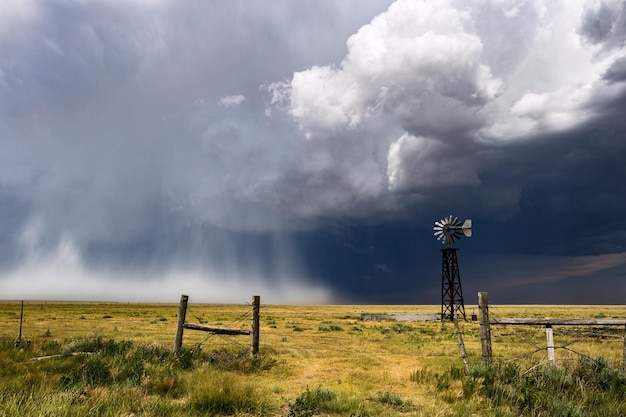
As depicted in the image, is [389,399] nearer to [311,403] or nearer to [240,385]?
[311,403]

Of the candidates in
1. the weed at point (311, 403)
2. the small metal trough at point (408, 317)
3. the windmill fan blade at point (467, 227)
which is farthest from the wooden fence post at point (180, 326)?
the small metal trough at point (408, 317)

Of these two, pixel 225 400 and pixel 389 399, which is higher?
pixel 225 400

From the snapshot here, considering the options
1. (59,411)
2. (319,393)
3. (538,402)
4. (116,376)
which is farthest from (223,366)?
(538,402)

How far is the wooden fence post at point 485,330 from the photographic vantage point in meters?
11.4

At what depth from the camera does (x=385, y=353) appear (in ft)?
59.5

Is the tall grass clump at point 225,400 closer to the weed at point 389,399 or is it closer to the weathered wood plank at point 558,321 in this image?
the weed at point 389,399

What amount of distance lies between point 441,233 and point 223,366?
3200cm

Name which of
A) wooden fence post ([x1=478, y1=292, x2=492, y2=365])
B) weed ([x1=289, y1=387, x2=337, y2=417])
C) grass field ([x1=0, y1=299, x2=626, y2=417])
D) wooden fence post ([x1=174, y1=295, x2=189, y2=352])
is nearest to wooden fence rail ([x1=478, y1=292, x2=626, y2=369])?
wooden fence post ([x1=478, y1=292, x2=492, y2=365])

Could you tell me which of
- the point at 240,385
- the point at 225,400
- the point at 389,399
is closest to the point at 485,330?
the point at 389,399

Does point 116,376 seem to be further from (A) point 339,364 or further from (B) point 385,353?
(B) point 385,353

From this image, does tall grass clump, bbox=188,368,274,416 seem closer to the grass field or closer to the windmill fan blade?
the grass field

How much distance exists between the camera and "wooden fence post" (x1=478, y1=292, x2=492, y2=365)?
11.4 m

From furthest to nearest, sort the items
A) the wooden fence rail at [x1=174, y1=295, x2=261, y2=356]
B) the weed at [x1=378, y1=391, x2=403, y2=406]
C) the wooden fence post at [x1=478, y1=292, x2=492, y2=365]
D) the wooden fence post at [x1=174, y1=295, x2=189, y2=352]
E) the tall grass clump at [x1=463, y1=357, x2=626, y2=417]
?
1. the wooden fence post at [x1=174, y1=295, x2=189, y2=352]
2. the wooden fence rail at [x1=174, y1=295, x2=261, y2=356]
3. the wooden fence post at [x1=478, y1=292, x2=492, y2=365]
4. the weed at [x1=378, y1=391, x2=403, y2=406]
5. the tall grass clump at [x1=463, y1=357, x2=626, y2=417]

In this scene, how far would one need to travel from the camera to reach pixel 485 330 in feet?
37.9
